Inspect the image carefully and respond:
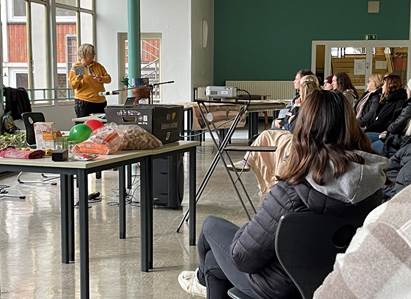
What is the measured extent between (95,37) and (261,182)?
8.13m

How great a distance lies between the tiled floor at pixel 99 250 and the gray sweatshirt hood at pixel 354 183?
1.41 meters

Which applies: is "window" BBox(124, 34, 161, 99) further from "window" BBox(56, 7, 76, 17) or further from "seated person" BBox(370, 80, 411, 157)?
"seated person" BBox(370, 80, 411, 157)

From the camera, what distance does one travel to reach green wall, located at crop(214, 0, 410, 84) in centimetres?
1370

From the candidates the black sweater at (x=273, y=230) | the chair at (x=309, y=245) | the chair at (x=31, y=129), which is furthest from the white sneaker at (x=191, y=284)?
the chair at (x=309, y=245)

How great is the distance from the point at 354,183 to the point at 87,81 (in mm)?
4963

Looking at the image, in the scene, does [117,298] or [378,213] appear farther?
[117,298]

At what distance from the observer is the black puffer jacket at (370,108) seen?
6.31 m

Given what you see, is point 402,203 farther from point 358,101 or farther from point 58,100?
point 58,100

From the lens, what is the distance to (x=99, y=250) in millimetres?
3820

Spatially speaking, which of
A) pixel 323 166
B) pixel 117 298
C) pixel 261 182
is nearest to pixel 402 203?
pixel 323 166

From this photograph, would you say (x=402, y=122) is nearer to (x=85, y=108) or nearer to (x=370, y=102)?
(x=370, y=102)

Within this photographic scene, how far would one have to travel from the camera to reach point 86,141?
313 cm

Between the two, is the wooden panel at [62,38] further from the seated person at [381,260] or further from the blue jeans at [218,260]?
the seated person at [381,260]

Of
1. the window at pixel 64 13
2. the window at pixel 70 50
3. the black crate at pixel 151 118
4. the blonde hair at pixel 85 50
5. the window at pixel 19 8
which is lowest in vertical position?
the black crate at pixel 151 118
